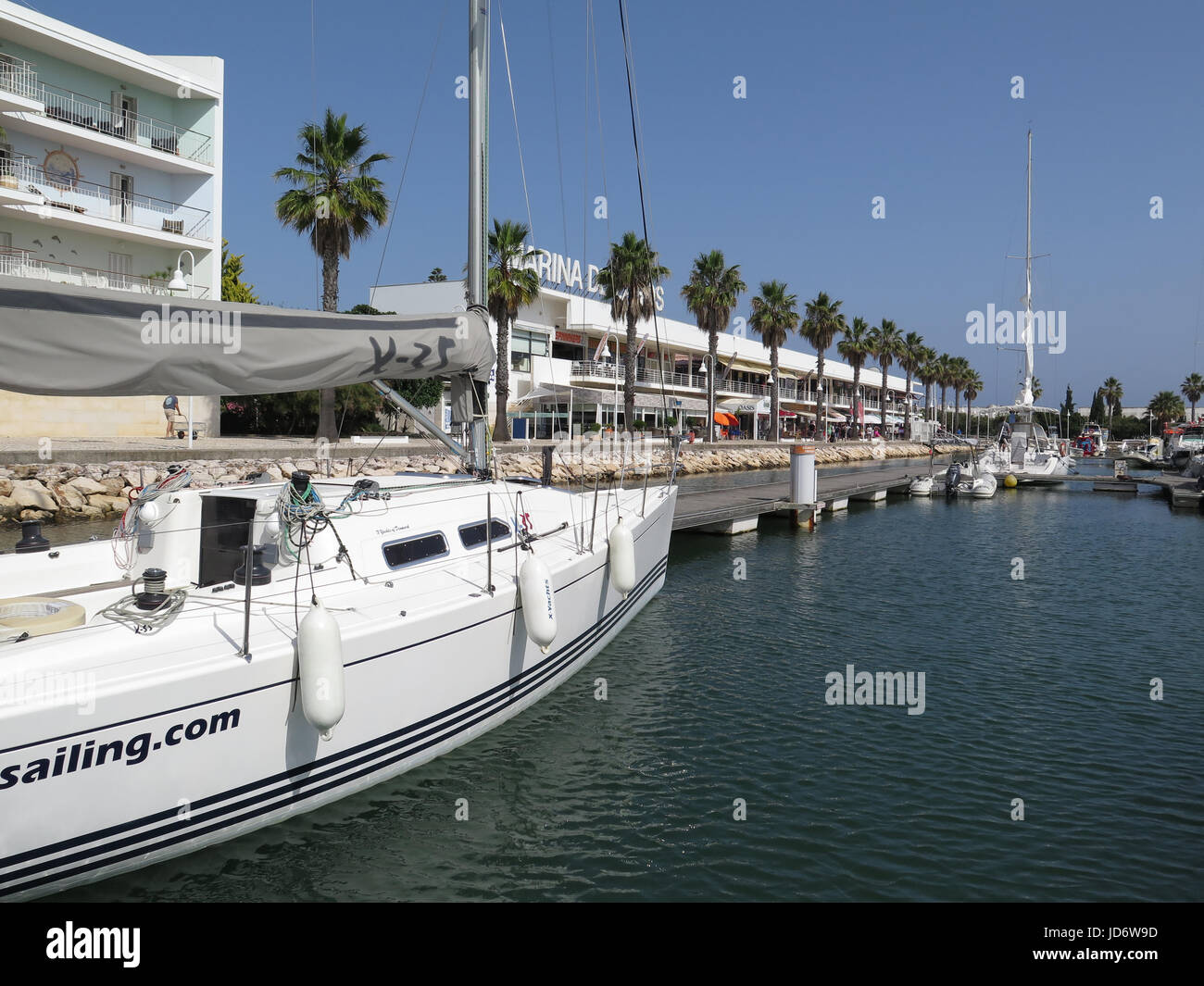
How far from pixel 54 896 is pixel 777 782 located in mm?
5168

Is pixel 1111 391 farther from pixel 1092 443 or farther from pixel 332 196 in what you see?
pixel 332 196

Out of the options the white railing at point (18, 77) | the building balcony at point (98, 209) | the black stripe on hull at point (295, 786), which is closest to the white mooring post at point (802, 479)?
the black stripe on hull at point (295, 786)

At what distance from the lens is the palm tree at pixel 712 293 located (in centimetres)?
4606

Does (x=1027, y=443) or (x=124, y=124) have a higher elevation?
(x=124, y=124)

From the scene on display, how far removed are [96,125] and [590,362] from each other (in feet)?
85.8

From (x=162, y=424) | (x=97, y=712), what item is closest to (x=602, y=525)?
(x=97, y=712)

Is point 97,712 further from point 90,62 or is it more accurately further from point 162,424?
point 90,62

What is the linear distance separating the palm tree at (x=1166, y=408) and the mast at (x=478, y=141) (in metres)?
114

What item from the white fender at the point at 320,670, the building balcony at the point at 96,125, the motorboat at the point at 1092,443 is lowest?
the white fender at the point at 320,670

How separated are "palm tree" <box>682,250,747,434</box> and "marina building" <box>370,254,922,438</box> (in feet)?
7.99

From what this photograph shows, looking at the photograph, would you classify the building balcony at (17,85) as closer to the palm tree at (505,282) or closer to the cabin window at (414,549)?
the palm tree at (505,282)

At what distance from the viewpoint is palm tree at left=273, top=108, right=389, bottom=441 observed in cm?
2731
